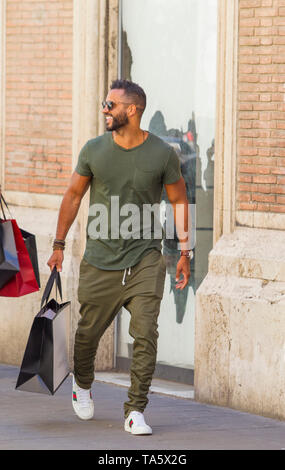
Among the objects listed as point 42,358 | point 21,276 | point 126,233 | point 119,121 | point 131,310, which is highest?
point 119,121

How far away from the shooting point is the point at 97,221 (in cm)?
693

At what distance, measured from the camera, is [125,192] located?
6.89m

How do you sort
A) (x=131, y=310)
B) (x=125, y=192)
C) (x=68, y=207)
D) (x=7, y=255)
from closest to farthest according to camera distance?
(x=125, y=192) < (x=131, y=310) < (x=68, y=207) < (x=7, y=255)

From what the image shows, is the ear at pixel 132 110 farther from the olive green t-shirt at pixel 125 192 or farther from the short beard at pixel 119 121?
the olive green t-shirt at pixel 125 192

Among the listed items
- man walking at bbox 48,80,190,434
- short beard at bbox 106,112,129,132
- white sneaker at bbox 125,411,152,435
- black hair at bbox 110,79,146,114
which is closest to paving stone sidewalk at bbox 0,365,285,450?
white sneaker at bbox 125,411,152,435

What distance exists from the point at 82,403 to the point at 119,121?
68.8 inches

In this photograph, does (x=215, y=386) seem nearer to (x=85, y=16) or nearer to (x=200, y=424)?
(x=200, y=424)

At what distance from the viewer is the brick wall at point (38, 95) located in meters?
9.79

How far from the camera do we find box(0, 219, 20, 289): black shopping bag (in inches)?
285

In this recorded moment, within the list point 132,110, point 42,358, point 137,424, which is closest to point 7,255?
point 42,358

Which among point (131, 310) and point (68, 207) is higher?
point (68, 207)

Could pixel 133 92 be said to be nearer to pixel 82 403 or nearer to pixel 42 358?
pixel 42 358
